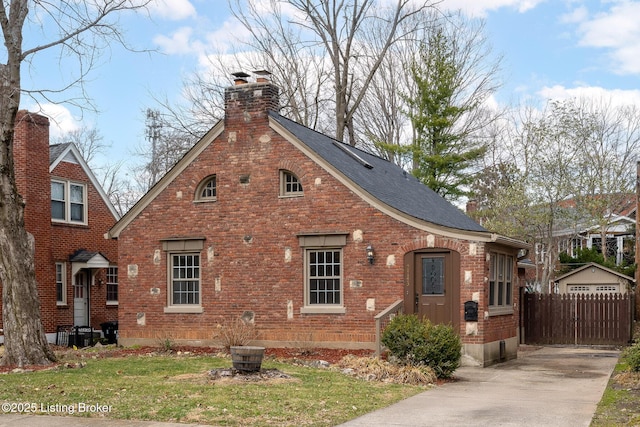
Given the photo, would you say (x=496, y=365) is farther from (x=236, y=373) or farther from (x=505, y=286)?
(x=236, y=373)

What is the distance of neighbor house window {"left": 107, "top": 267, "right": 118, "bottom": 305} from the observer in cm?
3088

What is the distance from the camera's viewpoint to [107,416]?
10.4 meters

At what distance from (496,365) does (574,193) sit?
17.6m

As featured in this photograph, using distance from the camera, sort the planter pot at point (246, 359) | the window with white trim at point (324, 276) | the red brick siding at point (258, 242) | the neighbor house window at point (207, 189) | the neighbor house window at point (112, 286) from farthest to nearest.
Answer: the neighbor house window at point (112, 286) → the neighbor house window at point (207, 189) → the window with white trim at point (324, 276) → the red brick siding at point (258, 242) → the planter pot at point (246, 359)

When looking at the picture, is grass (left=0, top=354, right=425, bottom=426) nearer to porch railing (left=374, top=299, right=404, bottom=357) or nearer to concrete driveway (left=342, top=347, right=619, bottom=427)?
concrete driveway (left=342, top=347, right=619, bottom=427)

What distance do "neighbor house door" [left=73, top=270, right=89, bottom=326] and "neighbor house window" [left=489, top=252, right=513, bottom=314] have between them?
52.7 ft

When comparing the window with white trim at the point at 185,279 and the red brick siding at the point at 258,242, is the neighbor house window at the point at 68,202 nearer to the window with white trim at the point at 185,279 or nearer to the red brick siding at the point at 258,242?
the red brick siding at the point at 258,242

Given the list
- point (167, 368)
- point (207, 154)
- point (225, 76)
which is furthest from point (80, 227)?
point (167, 368)

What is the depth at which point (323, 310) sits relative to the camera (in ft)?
64.2

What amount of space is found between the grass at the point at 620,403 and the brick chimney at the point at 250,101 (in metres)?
10.7

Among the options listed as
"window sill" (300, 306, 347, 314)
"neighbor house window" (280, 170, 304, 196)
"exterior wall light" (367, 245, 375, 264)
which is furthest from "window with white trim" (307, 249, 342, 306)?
"neighbor house window" (280, 170, 304, 196)

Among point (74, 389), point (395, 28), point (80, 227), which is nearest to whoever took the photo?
point (74, 389)

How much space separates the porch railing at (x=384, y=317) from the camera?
17.3 metres

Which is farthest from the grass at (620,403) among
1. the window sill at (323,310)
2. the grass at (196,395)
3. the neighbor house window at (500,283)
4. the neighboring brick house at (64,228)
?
the neighboring brick house at (64,228)
